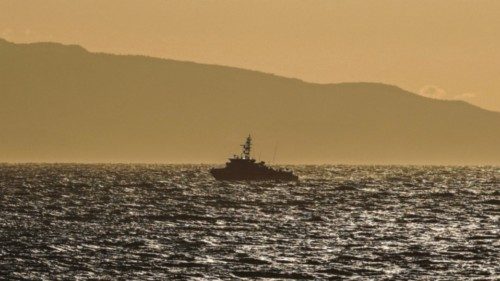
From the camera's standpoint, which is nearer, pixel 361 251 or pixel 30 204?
pixel 361 251

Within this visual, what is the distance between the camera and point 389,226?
92.9 m

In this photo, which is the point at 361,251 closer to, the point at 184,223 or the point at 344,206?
the point at 184,223

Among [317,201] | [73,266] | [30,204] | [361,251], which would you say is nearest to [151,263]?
[73,266]

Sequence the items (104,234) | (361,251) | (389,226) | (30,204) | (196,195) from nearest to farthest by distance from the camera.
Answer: (361,251) → (104,234) → (389,226) → (30,204) → (196,195)

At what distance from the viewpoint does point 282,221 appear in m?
96.1

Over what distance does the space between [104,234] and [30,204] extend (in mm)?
43196

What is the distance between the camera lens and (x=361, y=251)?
6962 cm

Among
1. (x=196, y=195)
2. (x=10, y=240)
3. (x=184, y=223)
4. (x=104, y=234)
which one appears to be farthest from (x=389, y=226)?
(x=196, y=195)

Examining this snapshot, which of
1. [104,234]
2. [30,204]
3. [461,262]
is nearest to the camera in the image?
[461,262]

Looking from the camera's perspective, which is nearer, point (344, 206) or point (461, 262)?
point (461, 262)

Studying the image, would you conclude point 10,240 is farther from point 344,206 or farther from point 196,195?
point 196,195

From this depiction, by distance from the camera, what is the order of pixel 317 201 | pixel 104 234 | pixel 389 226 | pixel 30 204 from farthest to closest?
pixel 317 201
pixel 30 204
pixel 389 226
pixel 104 234

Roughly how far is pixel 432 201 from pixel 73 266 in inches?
3566

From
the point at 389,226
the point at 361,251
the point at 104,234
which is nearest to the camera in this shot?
the point at 361,251
